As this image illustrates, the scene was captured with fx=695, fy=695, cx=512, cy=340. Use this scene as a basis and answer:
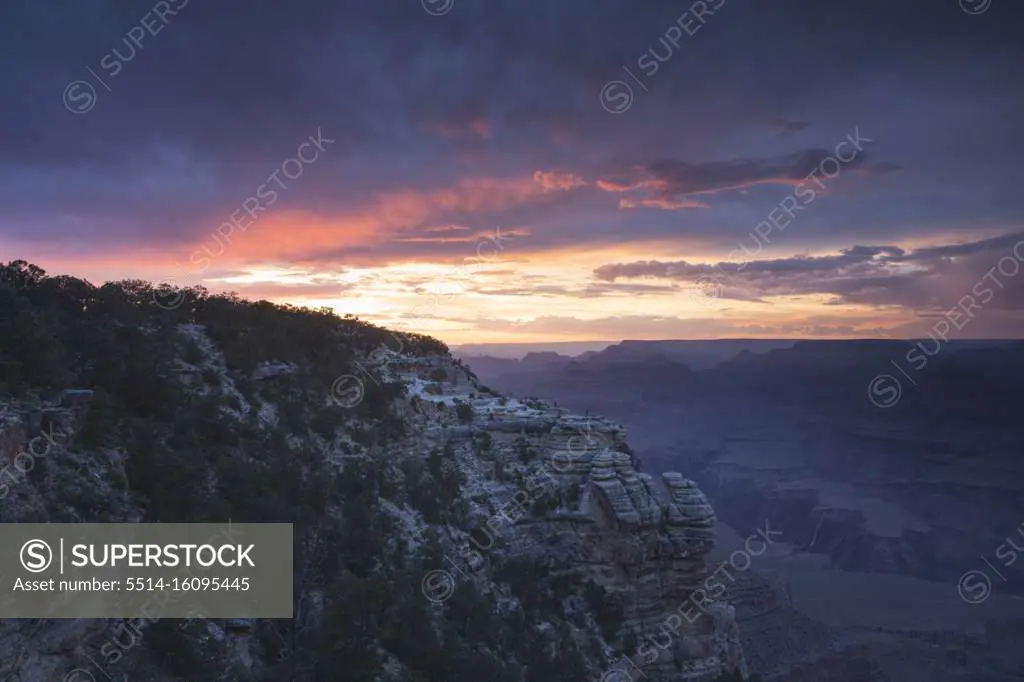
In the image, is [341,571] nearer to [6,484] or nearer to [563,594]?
[6,484]

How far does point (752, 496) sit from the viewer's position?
140 m

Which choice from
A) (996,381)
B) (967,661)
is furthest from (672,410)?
(967,661)

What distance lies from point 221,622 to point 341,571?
15.6 ft

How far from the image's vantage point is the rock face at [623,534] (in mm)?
31562

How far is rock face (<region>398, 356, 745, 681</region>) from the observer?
31562 mm

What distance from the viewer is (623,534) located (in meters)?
32.1
